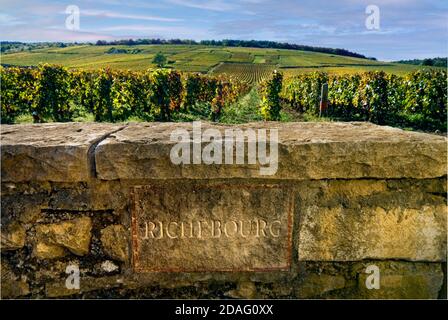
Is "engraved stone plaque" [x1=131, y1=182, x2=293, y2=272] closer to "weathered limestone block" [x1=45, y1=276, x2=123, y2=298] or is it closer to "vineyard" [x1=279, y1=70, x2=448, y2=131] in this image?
"weathered limestone block" [x1=45, y1=276, x2=123, y2=298]

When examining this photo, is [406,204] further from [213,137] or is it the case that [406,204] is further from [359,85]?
[359,85]

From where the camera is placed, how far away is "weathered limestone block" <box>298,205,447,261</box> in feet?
6.68

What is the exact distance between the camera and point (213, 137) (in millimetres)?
2002

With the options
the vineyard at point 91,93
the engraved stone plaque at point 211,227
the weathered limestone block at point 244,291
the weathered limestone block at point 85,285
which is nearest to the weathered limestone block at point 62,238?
the weathered limestone block at point 85,285

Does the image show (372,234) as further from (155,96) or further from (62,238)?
(155,96)

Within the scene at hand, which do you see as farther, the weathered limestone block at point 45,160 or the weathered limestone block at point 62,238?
the weathered limestone block at point 62,238

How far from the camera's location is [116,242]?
204 centimetres

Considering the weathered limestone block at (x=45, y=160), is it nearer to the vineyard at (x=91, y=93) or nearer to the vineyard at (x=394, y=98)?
the vineyard at (x=91, y=93)

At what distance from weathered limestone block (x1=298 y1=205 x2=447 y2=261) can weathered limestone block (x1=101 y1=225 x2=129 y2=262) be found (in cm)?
91

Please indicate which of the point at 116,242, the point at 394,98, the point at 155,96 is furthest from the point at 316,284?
the point at 394,98

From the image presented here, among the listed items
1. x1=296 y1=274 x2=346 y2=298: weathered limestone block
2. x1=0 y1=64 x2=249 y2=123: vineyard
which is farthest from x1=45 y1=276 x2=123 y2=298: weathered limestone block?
x1=0 y1=64 x2=249 y2=123: vineyard

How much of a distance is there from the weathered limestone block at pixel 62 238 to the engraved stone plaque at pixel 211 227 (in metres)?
0.25

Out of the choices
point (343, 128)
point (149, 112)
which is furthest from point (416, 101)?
point (343, 128)

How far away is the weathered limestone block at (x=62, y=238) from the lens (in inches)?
79.1
